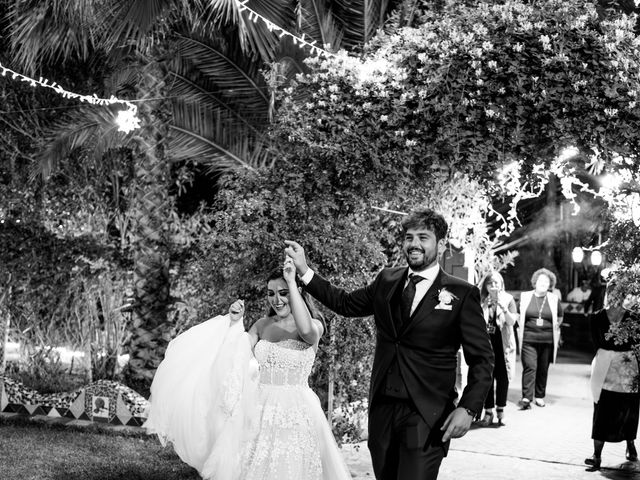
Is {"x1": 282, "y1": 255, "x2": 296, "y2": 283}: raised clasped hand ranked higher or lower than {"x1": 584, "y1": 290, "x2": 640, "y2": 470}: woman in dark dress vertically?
higher

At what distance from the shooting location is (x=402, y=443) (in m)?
4.89

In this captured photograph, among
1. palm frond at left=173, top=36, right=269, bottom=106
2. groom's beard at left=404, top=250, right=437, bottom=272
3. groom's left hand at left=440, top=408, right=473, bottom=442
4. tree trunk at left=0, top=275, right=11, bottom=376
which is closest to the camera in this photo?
groom's left hand at left=440, top=408, right=473, bottom=442

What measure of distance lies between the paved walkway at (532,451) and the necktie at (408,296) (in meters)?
3.69

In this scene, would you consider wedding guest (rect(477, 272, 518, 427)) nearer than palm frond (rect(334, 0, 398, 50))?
Yes

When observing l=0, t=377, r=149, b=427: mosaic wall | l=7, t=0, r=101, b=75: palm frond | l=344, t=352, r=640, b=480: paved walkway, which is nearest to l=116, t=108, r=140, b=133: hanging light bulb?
l=7, t=0, r=101, b=75: palm frond

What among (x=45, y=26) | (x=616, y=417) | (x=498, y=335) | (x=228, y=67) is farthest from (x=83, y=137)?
(x=616, y=417)

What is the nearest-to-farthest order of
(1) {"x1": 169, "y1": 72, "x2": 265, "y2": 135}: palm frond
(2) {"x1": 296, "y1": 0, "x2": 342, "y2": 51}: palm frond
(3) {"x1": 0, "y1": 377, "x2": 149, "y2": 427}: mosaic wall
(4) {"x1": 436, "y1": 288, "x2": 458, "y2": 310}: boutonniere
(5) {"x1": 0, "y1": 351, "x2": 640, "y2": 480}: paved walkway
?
(4) {"x1": 436, "y1": 288, "x2": 458, "y2": 310}: boutonniere → (5) {"x1": 0, "y1": 351, "x2": 640, "y2": 480}: paved walkway → (3) {"x1": 0, "y1": 377, "x2": 149, "y2": 427}: mosaic wall → (2) {"x1": 296, "y1": 0, "x2": 342, "y2": 51}: palm frond → (1) {"x1": 169, "y1": 72, "x2": 265, "y2": 135}: palm frond

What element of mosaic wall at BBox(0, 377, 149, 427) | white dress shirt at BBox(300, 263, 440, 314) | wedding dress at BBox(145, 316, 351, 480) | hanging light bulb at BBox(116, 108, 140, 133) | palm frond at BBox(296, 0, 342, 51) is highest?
palm frond at BBox(296, 0, 342, 51)

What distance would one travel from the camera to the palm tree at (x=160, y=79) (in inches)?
439

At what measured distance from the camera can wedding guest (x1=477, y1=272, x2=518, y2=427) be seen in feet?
38.1

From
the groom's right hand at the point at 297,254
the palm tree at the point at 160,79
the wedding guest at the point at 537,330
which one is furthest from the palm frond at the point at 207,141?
the groom's right hand at the point at 297,254

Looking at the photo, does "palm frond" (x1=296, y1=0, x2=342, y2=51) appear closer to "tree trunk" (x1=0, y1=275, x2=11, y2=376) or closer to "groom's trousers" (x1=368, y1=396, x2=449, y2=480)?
"tree trunk" (x1=0, y1=275, x2=11, y2=376)

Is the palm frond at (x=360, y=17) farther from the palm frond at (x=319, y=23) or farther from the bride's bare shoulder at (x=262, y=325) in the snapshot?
the bride's bare shoulder at (x=262, y=325)

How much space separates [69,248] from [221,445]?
6431 millimetres
